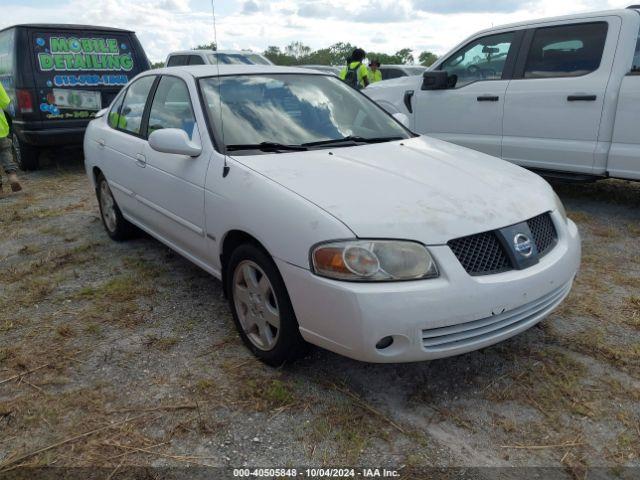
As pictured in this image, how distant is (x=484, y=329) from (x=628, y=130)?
11.7 ft

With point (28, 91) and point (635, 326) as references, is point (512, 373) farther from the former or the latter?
point (28, 91)

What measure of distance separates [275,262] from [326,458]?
2.90 feet

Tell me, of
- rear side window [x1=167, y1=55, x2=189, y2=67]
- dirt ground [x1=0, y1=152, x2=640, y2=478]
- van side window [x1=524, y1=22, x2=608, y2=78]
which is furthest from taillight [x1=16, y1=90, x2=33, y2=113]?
van side window [x1=524, y1=22, x2=608, y2=78]

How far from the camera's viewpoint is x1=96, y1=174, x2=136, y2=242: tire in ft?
16.2

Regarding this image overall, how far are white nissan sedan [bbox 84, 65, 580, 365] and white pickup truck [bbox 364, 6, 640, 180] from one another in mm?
2381

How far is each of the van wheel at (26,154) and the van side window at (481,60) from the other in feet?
20.5

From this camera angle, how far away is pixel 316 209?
250cm

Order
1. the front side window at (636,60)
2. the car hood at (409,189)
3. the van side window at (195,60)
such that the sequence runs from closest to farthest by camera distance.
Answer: the car hood at (409,189) → the front side window at (636,60) → the van side window at (195,60)

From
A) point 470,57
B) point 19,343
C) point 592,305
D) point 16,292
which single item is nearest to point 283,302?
point 19,343

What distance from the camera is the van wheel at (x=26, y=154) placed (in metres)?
8.62

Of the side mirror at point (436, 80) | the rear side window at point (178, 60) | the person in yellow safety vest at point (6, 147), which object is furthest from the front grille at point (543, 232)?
the rear side window at point (178, 60)

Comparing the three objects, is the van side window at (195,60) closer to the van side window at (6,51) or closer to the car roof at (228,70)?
the van side window at (6,51)

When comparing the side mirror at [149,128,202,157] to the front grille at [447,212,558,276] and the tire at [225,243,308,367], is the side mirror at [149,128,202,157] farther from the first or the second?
the front grille at [447,212,558,276]

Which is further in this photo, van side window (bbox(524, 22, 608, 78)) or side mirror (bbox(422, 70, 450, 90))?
side mirror (bbox(422, 70, 450, 90))
